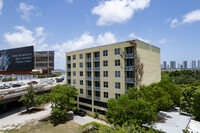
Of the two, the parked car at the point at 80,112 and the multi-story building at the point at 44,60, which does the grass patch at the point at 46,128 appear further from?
the multi-story building at the point at 44,60

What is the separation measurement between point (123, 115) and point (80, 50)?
24.4 meters

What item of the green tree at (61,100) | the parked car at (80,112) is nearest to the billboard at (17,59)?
the green tree at (61,100)

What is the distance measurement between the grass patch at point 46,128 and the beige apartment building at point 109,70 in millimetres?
8007

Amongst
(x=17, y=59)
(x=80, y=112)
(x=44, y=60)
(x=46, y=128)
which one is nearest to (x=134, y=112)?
(x=80, y=112)

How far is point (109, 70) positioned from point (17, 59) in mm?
81326

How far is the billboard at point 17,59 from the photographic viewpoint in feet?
254

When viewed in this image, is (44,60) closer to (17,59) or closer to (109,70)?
(17,59)

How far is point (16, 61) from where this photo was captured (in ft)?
267

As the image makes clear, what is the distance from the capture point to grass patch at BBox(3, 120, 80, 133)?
80.2 ft

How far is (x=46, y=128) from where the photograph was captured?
2566 cm

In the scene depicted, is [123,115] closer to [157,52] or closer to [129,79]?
[129,79]

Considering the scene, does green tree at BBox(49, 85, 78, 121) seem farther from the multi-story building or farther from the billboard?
the multi-story building

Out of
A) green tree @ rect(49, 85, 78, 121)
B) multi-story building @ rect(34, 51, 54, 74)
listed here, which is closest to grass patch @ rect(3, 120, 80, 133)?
green tree @ rect(49, 85, 78, 121)

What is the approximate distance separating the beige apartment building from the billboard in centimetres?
5354
